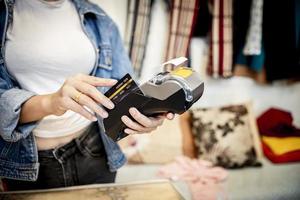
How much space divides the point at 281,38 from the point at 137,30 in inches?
26.8

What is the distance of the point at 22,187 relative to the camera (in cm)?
80

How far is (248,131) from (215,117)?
0.56 ft

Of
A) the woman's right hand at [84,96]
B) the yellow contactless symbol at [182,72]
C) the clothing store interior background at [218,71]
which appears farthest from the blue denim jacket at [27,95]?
the clothing store interior background at [218,71]

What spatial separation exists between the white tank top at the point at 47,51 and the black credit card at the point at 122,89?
20 cm

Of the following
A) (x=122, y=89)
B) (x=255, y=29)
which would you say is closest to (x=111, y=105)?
(x=122, y=89)

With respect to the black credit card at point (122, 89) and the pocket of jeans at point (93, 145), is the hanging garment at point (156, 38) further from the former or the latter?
the black credit card at point (122, 89)

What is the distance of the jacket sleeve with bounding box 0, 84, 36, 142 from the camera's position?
0.66m

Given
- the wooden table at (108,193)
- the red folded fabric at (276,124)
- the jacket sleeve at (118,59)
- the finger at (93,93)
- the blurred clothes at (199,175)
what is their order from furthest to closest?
the red folded fabric at (276,124)
the blurred clothes at (199,175)
the jacket sleeve at (118,59)
the wooden table at (108,193)
the finger at (93,93)

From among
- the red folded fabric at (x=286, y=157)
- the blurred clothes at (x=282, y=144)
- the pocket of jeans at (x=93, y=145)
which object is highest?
the pocket of jeans at (x=93, y=145)

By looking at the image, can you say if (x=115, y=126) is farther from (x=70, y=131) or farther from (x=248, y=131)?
(x=248, y=131)

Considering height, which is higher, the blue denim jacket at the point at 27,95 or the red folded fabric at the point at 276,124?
the blue denim jacket at the point at 27,95

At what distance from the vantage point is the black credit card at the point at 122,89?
582mm

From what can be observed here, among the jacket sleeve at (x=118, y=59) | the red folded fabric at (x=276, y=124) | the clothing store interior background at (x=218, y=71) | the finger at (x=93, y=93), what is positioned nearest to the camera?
the finger at (x=93, y=93)

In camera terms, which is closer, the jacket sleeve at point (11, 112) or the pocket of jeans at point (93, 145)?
the jacket sleeve at point (11, 112)
